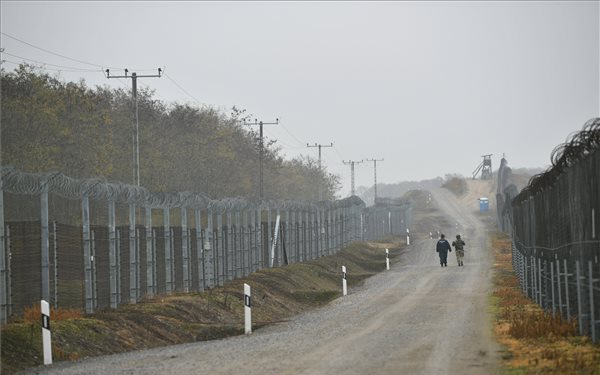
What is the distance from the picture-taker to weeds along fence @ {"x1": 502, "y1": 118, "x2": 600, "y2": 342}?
16.4 m

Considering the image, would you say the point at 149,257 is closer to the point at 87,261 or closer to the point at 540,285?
the point at 87,261

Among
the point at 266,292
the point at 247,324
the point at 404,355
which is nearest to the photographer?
the point at 404,355

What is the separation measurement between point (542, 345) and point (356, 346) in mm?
3096

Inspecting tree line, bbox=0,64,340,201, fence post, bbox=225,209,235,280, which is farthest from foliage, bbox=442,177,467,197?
fence post, bbox=225,209,235,280

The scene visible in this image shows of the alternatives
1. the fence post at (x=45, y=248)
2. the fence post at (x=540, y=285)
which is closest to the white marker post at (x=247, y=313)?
the fence post at (x=45, y=248)

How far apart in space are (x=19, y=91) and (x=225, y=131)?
99.8ft

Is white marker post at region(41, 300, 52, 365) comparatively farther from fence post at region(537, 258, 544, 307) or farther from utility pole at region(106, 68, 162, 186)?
utility pole at region(106, 68, 162, 186)

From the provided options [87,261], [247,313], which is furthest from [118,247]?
[247,313]

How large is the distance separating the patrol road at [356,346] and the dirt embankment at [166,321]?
0.88m

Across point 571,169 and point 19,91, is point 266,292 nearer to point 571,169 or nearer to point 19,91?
point 571,169

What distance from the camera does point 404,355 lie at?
660 inches

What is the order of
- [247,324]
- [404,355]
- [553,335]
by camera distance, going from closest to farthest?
[404,355] → [553,335] → [247,324]

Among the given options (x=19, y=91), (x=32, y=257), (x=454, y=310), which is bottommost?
(x=454, y=310)

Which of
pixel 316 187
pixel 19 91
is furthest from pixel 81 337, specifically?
pixel 316 187
